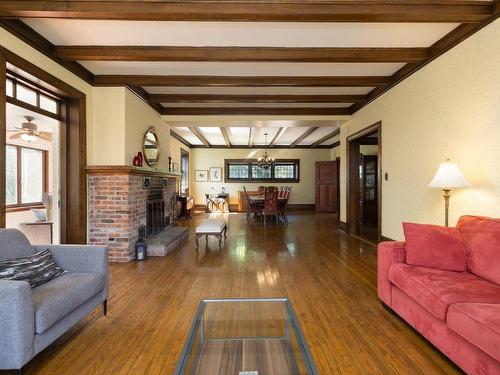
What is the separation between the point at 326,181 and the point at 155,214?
22.3 ft

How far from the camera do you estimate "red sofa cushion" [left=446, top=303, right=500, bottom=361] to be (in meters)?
1.39

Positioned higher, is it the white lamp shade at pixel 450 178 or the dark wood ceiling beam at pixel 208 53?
the dark wood ceiling beam at pixel 208 53

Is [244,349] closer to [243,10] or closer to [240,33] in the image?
[243,10]

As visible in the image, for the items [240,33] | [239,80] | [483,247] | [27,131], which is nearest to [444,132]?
[483,247]

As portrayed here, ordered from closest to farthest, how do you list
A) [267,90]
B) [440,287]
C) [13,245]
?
1. [440,287]
2. [13,245]
3. [267,90]

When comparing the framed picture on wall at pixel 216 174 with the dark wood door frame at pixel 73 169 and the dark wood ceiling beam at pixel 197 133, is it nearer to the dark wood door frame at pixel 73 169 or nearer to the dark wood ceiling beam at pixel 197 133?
the dark wood ceiling beam at pixel 197 133

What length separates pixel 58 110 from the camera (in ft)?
12.8

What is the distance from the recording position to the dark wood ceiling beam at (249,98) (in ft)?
16.7

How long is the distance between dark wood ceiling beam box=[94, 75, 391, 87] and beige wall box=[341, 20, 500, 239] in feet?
1.97

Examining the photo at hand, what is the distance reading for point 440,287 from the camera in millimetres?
1888

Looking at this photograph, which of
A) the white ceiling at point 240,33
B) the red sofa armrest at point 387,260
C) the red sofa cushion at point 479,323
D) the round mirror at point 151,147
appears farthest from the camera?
the round mirror at point 151,147

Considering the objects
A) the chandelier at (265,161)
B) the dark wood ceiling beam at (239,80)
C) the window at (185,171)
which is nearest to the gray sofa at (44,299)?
the dark wood ceiling beam at (239,80)

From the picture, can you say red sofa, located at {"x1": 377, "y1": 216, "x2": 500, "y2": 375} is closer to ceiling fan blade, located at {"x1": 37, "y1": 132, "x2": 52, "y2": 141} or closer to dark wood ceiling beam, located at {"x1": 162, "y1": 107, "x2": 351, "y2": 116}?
dark wood ceiling beam, located at {"x1": 162, "y1": 107, "x2": 351, "y2": 116}

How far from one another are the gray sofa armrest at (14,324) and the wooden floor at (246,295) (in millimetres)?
265
